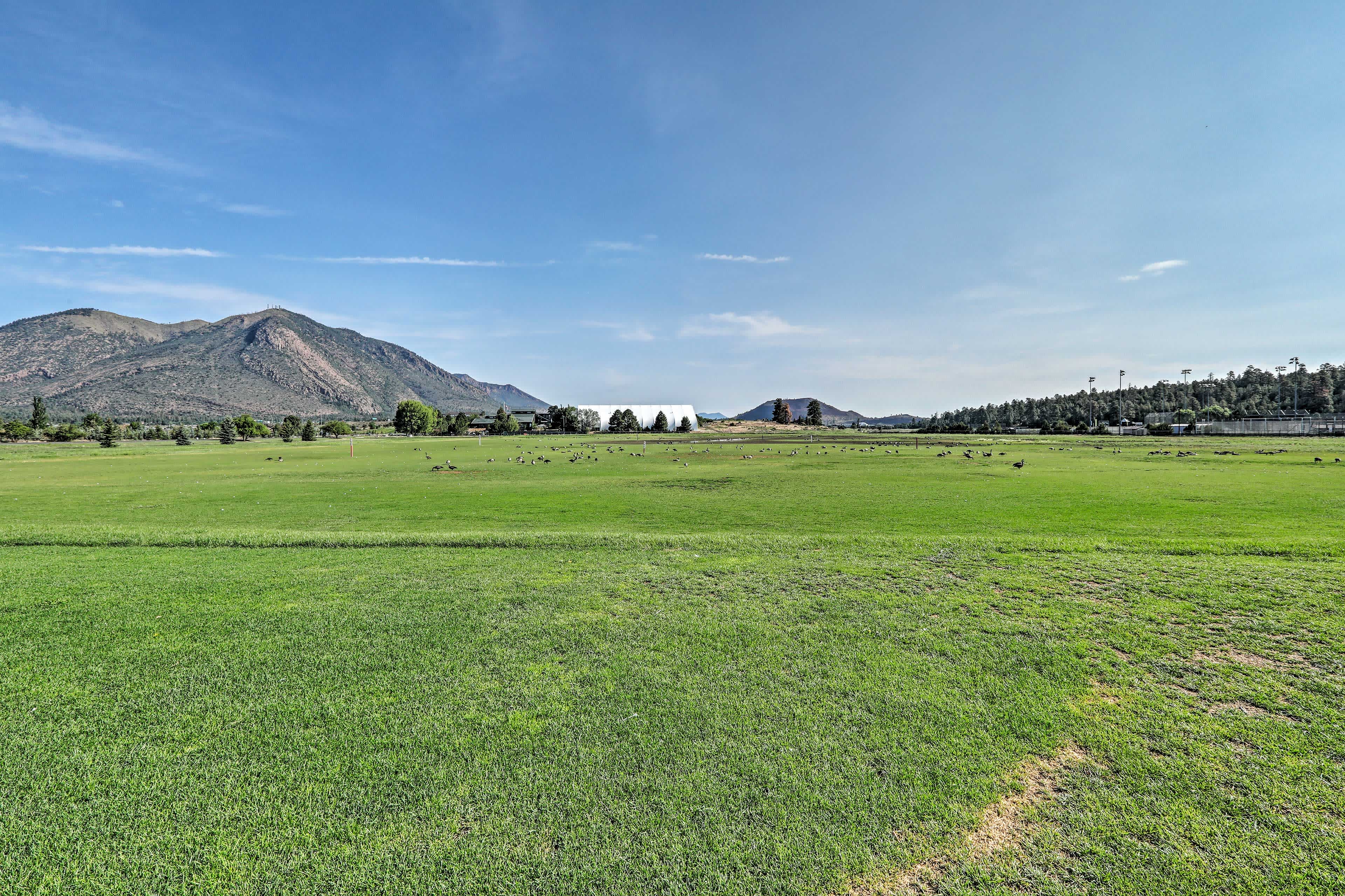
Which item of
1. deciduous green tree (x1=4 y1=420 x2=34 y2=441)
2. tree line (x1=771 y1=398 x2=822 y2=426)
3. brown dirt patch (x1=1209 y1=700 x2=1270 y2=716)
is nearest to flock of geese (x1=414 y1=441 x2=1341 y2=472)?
brown dirt patch (x1=1209 y1=700 x2=1270 y2=716)

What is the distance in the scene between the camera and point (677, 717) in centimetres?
530

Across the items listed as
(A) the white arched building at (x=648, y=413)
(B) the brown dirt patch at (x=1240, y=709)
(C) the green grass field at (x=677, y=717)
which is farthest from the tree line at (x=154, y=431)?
(B) the brown dirt patch at (x=1240, y=709)

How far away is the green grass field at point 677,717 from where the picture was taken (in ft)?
12.0

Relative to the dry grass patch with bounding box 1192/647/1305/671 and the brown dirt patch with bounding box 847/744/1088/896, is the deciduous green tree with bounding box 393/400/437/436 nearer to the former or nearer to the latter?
the dry grass patch with bounding box 1192/647/1305/671

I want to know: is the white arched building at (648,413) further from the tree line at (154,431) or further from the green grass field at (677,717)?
the green grass field at (677,717)

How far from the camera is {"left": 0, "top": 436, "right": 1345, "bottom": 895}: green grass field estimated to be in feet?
12.0

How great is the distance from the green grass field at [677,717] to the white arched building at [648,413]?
159309mm

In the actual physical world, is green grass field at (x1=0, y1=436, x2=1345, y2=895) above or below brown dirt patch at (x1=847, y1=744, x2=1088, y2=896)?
above

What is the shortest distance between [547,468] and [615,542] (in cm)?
3014

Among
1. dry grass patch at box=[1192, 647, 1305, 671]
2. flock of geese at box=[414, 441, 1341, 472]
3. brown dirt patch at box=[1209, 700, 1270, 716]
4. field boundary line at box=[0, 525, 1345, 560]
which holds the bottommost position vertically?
brown dirt patch at box=[1209, 700, 1270, 716]

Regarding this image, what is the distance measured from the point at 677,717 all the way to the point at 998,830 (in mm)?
2684

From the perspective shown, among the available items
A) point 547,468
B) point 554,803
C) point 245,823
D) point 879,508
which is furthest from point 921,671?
point 547,468

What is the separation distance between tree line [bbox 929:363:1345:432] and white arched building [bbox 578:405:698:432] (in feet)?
248

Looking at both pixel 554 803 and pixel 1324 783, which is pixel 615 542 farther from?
pixel 1324 783
